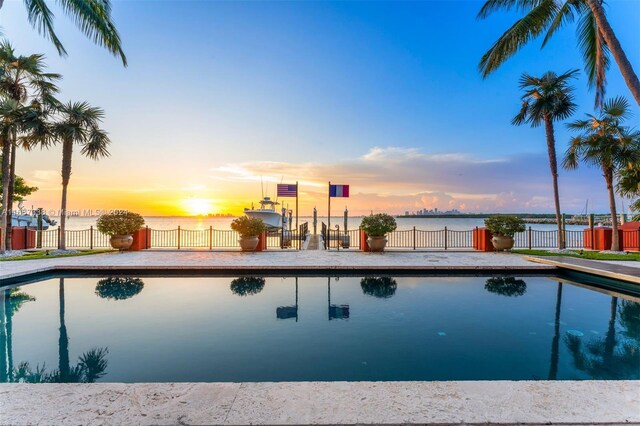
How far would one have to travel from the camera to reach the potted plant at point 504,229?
1236 cm

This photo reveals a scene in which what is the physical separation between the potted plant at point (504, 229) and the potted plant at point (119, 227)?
14522 mm

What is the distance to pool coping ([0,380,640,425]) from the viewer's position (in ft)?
7.45

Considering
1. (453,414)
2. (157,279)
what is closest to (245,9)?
(157,279)

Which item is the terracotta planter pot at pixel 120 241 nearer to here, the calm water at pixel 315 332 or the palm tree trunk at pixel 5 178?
the palm tree trunk at pixel 5 178

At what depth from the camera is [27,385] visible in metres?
2.77

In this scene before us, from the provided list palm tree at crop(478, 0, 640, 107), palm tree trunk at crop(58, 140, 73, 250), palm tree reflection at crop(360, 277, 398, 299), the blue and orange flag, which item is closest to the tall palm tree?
palm tree trunk at crop(58, 140, 73, 250)

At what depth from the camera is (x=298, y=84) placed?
15.3m

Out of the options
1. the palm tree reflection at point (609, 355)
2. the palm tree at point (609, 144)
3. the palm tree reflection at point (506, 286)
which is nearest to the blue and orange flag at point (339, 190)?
the palm tree reflection at point (506, 286)

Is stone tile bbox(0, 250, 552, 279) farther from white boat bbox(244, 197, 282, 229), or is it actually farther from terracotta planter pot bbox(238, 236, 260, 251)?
white boat bbox(244, 197, 282, 229)

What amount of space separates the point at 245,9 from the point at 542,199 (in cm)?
2488

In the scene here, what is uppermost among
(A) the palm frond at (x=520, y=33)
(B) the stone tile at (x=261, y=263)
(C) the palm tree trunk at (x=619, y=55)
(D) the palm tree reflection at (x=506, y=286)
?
(A) the palm frond at (x=520, y=33)

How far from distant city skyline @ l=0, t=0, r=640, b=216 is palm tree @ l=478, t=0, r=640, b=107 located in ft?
2.24

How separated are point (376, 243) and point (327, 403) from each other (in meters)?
10.6

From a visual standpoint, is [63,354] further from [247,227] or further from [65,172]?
[65,172]
